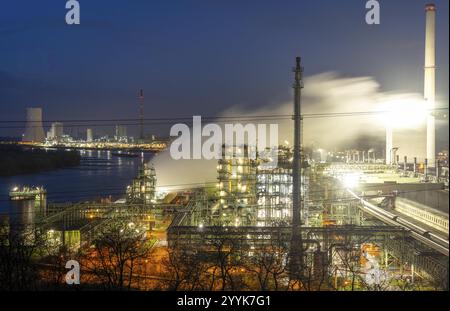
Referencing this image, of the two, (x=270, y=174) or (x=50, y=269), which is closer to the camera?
(x=50, y=269)

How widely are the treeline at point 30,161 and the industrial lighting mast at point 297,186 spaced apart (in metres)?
15.9

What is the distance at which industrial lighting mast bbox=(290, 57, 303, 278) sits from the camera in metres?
3.99

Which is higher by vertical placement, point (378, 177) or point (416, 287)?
point (378, 177)

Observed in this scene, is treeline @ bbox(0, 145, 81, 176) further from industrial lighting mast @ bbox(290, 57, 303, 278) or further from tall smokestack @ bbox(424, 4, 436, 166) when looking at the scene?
industrial lighting mast @ bbox(290, 57, 303, 278)

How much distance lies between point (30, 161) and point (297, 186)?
1729cm

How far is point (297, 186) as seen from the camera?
15.4 ft

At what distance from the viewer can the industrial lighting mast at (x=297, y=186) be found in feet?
13.1

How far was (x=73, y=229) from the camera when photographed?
239 inches

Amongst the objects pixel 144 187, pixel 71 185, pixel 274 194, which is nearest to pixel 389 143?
pixel 274 194

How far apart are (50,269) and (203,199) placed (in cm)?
342

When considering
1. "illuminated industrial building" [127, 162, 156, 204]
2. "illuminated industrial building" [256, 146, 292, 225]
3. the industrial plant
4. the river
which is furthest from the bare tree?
the river
